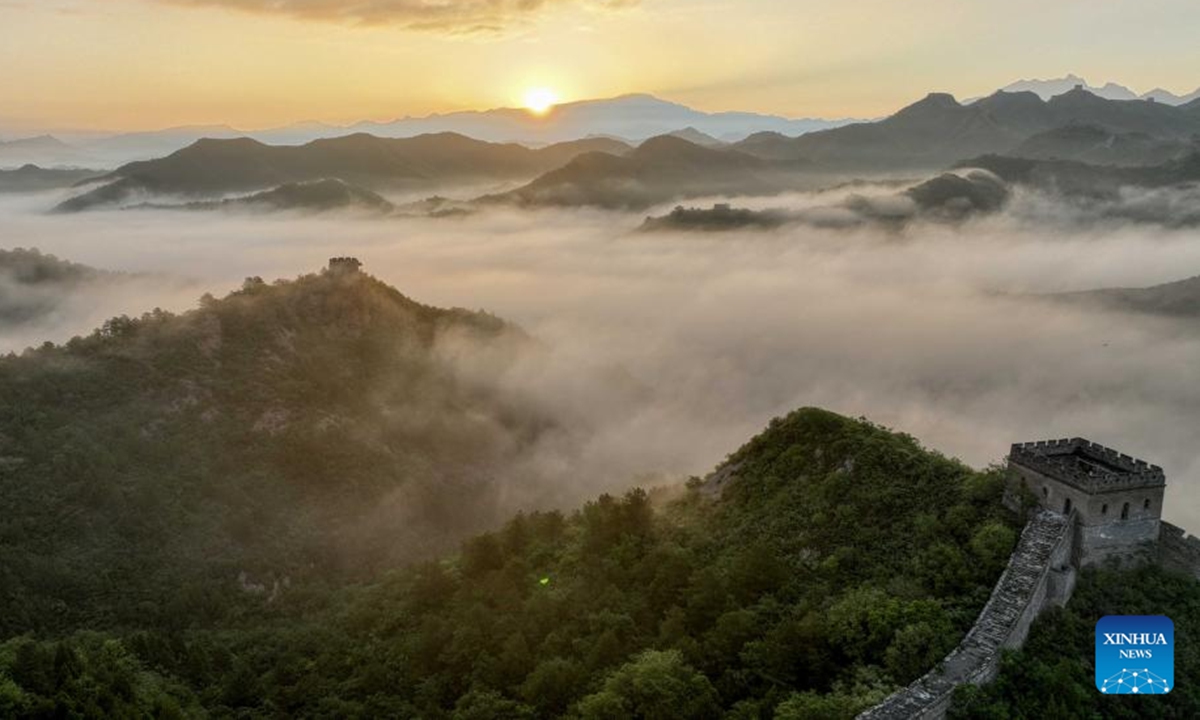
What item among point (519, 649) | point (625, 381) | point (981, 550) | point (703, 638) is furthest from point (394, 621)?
point (625, 381)

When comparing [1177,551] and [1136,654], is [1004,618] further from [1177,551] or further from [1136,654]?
[1177,551]

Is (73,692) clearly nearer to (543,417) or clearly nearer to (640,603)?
(640,603)

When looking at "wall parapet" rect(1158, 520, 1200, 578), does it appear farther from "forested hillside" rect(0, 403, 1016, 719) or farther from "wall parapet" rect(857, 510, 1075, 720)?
"forested hillside" rect(0, 403, 1016, 719)

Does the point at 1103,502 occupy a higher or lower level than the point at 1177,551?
higher

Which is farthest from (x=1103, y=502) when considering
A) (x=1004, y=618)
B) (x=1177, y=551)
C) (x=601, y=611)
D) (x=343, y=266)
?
(x=343, y=266)

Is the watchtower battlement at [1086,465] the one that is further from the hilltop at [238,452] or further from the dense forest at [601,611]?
the hilltop at [238,452]

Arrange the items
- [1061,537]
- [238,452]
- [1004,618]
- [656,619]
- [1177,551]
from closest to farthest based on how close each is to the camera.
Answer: [1004,618] < [1061,537] < [1177,551] < [656,619] < [238,452]
